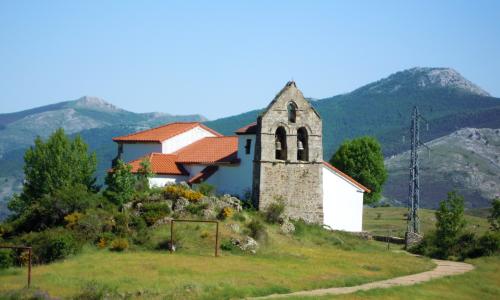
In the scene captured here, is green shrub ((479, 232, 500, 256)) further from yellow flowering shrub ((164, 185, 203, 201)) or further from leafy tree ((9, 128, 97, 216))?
leafy tree ((9, 128, 97, 216))

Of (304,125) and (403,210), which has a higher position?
(304,125)

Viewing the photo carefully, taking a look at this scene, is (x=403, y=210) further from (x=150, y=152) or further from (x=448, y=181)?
(x=448, y=181)

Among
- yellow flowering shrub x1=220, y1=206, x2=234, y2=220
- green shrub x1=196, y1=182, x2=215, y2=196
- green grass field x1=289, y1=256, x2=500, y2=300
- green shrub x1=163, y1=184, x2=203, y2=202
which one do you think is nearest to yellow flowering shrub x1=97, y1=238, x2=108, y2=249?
green shrub x1=163, y1=184, x2=203, y2=202

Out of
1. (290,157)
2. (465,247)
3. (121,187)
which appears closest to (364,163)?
(290,157)

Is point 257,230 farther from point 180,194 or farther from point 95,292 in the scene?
point 95,292

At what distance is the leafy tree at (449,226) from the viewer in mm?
44188

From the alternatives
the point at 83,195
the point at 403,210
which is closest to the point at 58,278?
the point at 83,195

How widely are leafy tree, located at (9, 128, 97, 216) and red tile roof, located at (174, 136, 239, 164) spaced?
8016 millimetres

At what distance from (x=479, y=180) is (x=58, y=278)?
144 m

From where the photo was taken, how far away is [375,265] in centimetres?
3666

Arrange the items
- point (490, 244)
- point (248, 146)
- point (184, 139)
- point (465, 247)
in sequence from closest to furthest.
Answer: point (490, 244)
point (465, 247)
point (248, 146)
point (184, 139)

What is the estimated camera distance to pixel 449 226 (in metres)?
44.3

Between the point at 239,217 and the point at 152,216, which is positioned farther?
the point at 239,217

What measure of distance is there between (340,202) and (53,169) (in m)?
22.3
